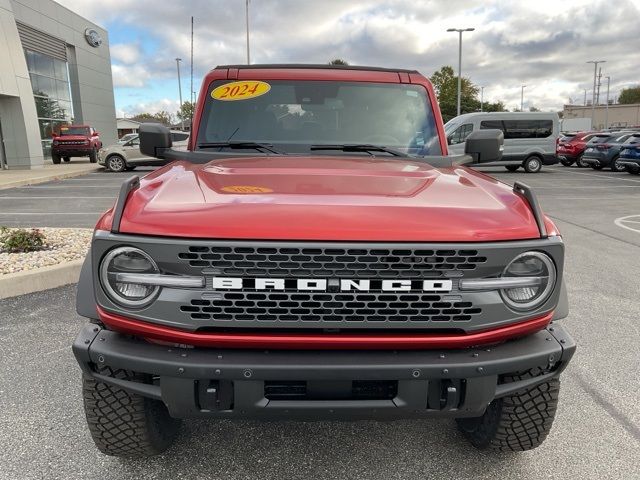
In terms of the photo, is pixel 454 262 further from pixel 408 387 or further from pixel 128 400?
pixel 128 400

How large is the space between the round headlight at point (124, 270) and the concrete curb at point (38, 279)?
11.4 ft

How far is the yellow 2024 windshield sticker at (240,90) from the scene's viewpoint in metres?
Answer: 3.48

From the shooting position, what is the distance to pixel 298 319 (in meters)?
1.91

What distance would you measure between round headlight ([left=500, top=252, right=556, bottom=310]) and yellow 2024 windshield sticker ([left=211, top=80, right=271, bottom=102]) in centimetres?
216

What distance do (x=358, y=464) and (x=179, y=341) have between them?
46.0 inches

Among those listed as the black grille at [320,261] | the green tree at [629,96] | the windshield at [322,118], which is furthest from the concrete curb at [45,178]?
the green tree at [629,96]

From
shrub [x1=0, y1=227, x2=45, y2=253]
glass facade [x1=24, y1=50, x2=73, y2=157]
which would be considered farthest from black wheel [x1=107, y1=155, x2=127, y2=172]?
shrub [x1=0, y1=227, x2=45, y2=253]

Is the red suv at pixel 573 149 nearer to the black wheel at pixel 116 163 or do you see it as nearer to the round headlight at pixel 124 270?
the black wheel at pixel 116 163

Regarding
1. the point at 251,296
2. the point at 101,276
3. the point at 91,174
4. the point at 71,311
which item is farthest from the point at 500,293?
the point at 91,174

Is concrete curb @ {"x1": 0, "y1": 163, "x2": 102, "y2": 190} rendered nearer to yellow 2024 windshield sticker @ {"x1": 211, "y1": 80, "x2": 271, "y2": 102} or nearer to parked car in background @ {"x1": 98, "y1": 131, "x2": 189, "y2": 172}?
parked car in background @ {"x1": 98, "y1": 131, "x2": 189, "y2": 172}

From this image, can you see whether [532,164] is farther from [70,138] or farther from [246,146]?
[70,138]

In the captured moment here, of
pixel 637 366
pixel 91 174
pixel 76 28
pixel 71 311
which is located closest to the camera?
pixel 637 366

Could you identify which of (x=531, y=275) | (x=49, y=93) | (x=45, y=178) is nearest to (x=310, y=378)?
(x=531, y=275)

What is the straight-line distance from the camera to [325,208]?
6.46 feet
